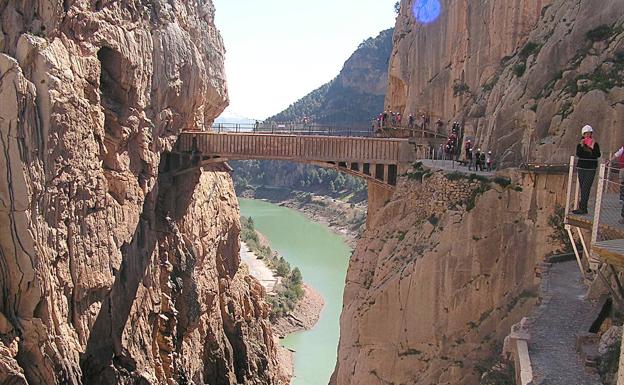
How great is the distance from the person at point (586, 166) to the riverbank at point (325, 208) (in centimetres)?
6336

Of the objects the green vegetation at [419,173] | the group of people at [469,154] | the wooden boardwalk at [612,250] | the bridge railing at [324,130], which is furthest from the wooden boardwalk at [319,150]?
the wooden boardwalk at [612,250]

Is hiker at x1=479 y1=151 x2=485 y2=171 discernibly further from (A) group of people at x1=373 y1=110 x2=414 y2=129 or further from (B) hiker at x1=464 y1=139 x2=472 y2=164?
(A) group of people at x1=373 y1=110 x2=414 y2=129

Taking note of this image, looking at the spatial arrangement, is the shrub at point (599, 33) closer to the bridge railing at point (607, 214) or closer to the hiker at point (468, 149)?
the hiker at point (468, 149)

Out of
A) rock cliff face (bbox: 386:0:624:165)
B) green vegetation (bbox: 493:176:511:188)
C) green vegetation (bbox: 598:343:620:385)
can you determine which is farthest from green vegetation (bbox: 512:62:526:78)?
green vegetation (bbox: 598:343:620:385)

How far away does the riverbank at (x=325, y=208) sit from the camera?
86.8 metres

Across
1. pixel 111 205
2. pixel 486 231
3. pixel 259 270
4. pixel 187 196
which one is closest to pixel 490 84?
pixel 486 231

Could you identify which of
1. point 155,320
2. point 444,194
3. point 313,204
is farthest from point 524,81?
point 313,204

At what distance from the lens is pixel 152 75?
87.8 feet

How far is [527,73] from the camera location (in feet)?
64.6

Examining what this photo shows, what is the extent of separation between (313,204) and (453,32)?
81409mm

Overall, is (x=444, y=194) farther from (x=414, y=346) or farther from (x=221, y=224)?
(x=221, y=224)

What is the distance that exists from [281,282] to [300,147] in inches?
1280

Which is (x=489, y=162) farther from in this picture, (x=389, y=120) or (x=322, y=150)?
(x=389, y=120)

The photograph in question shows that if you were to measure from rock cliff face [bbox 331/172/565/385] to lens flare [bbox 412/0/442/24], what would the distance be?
12.0 m
